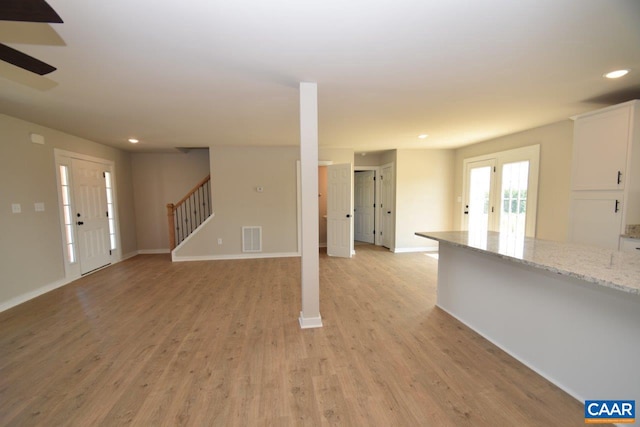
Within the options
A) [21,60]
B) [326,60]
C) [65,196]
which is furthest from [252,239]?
[21,60]

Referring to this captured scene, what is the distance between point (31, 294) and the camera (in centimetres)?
348

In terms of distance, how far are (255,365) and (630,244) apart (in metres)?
3.68

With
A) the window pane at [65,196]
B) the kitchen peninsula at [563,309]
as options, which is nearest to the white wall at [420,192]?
the kitchen peninsula at [563,309]

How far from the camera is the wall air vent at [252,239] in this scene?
18.6 ft

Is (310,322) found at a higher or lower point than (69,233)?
lower

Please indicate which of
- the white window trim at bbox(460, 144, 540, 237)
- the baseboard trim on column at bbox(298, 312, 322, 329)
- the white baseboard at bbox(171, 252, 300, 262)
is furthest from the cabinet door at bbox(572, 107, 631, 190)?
the white baseboard at bbox(171, 252, 300, 262)

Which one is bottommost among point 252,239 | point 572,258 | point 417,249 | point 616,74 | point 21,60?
point 417,249

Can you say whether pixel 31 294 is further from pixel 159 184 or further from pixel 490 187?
pixel 490 187

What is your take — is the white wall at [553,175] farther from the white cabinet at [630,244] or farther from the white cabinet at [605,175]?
the white cabinet at [630,244]

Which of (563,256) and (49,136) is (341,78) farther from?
(49,136)

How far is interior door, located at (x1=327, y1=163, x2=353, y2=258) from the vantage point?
5.60 m

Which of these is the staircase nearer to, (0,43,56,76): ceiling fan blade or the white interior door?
the white interior door

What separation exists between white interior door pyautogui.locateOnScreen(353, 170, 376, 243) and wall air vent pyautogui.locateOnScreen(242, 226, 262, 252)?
3.10 meters

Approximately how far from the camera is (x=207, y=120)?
3.58 m
